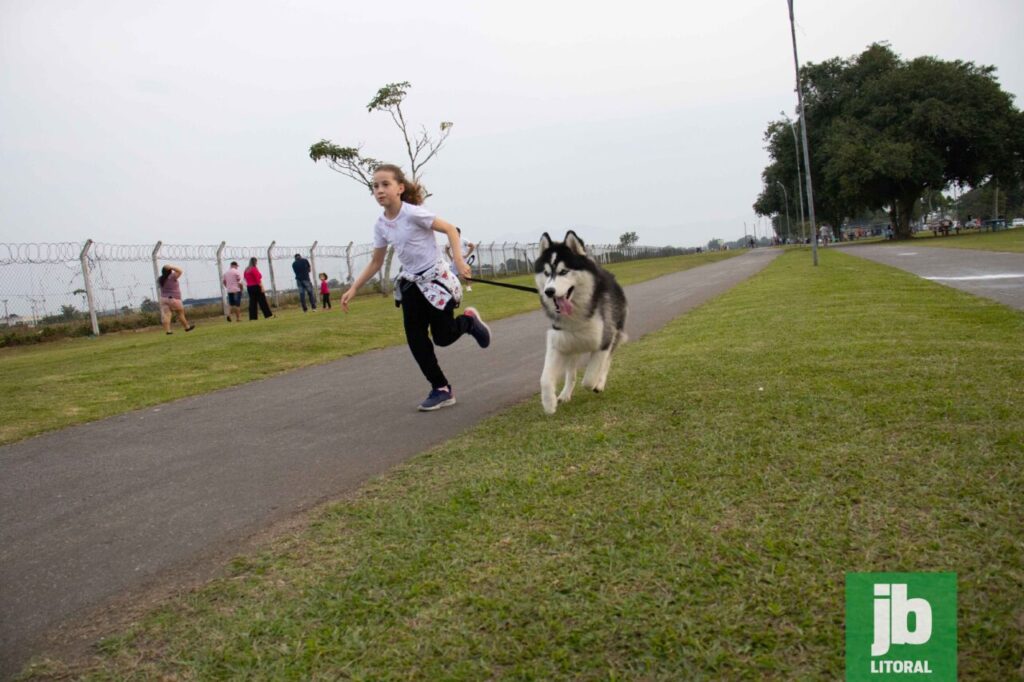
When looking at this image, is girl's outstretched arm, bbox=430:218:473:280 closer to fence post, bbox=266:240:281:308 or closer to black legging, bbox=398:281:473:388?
black legging, bbox=398:281:473:388

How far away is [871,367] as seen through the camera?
5848 mm

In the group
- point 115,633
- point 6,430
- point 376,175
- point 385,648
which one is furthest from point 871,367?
point 6,430

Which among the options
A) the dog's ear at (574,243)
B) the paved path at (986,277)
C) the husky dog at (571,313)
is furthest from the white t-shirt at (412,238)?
the paved path at (986,277)

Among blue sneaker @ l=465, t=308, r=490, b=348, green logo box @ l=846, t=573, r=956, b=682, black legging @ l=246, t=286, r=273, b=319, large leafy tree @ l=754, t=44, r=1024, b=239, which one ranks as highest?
large leafy tree @ l=754, t=44, r=1024, b=239

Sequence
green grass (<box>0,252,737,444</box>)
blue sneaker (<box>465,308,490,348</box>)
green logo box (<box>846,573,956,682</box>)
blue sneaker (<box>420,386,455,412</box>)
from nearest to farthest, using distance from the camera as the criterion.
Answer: green logo box (<box>846,573,956,682</box>)
blue sneaker (<box>420,386,455,412</box>)
blue sneaker (<box>465,308,490,348</box>)
green grass (<box>0,252,737,444</box>)

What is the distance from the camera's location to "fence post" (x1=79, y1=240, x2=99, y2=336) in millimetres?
20484

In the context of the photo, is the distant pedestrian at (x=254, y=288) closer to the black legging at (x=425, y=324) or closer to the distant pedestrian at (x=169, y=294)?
the distant pedestrian at (x=169, y=294)

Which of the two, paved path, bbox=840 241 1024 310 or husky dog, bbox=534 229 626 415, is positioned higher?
husky dog, bbox=534 229 626 415

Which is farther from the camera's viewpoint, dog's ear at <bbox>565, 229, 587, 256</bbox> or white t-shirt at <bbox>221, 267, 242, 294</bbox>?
white t-shirt at <bbox>221, 267, 242, 294</bbox>

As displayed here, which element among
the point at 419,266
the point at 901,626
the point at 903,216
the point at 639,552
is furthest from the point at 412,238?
the point at 903,216

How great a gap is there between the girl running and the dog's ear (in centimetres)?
87

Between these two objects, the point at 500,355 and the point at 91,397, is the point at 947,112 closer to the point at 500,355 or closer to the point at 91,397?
the point at 500,355

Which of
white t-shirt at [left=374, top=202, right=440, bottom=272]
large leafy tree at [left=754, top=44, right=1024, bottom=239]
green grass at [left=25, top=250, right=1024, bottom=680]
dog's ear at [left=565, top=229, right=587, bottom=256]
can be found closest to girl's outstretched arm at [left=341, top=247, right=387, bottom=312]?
white t-shirt at [left=374, top=202, right=440, bottom=272]

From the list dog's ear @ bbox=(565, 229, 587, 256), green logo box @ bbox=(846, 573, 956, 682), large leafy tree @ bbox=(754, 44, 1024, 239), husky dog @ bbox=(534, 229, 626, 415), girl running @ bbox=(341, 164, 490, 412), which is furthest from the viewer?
large leafy tree @ bbox=(754, 44, 1024, 239)
